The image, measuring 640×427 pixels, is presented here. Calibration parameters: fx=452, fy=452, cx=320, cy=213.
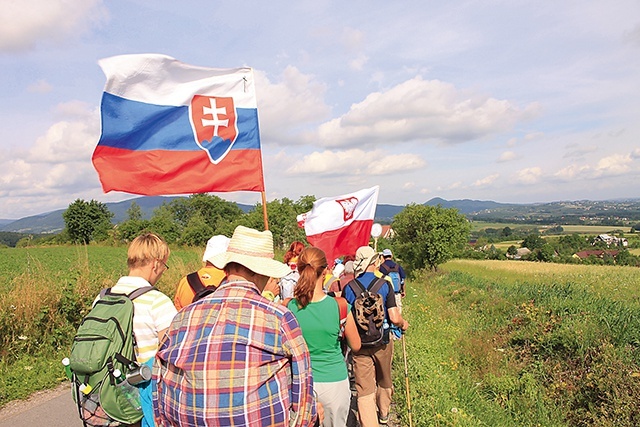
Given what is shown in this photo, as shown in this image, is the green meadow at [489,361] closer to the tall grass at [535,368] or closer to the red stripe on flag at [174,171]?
the tall grass at [535,368]

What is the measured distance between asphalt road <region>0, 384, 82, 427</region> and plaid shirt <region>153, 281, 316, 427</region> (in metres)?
4.02

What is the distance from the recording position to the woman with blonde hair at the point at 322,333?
11.4 ft

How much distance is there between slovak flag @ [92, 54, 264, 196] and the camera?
516 cm

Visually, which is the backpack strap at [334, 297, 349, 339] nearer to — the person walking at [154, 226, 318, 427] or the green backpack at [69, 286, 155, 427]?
the person walking at [154, 226, 318, 427]

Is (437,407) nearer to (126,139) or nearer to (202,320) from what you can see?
(202,320)

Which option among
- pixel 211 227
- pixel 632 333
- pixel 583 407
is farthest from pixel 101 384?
pixel 211 227

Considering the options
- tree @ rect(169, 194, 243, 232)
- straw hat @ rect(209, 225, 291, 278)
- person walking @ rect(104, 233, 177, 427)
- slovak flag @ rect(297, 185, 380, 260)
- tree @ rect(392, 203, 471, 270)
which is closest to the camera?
straw hat @ rect(209, 225, 291, 278)

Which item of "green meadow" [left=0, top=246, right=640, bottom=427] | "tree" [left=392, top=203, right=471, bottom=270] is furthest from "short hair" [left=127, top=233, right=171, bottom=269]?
"tree" [left=392, top=203, right=471, bottom=270]

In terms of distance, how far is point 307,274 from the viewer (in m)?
3.49

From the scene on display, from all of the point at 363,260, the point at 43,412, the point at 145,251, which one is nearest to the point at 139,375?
the point at 145,251

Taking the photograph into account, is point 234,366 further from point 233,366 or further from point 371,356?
point 371,356

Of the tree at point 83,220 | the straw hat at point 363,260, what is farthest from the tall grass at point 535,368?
the tree at point 83,220

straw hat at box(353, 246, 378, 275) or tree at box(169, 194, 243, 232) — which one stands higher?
tree at box(169, 194, 243, 232)

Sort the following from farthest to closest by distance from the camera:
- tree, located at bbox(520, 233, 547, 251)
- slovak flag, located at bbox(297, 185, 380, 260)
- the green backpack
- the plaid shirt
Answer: tree, located at bbox(520, 233, 547, 251), slovak flag, located at bbox(297, 185, 380, 260), the green backpack, the plaid shirt
